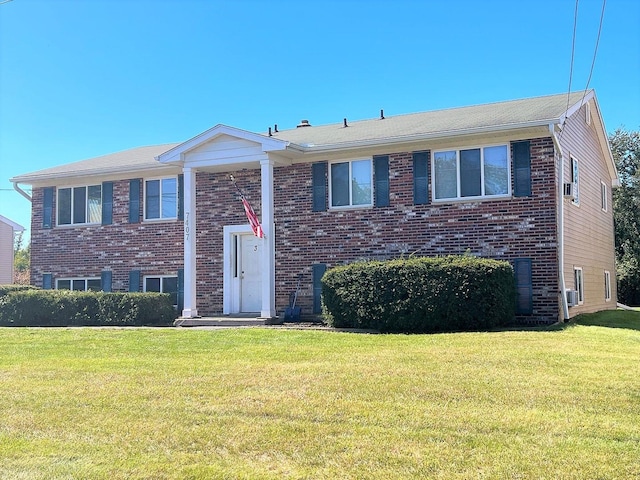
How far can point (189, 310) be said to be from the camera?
1584cm

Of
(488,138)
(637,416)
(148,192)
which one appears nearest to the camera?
(637,416)

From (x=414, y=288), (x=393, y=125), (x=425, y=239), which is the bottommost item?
(x=414, y=288)

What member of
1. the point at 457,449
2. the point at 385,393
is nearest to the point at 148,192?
the point at 385,393

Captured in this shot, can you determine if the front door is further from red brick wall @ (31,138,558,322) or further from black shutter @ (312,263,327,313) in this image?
black shutter @ (312,263,327,313)

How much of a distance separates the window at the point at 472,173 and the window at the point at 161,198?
724 cm

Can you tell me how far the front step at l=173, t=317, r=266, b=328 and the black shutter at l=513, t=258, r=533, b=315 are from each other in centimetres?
561

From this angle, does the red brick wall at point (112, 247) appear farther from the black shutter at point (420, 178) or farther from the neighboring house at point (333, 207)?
the black shutter at point (420, 178)

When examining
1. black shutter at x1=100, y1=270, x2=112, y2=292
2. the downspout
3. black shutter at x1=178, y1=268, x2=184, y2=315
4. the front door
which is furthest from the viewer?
black shutter at x1=100, y1=270, x2=112, y2=292

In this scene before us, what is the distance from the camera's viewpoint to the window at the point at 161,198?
17578 mm

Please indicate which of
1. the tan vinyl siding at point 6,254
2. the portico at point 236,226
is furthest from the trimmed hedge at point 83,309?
the tan vinyl siding at point 6,254

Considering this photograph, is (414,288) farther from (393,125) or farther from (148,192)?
(148,192)

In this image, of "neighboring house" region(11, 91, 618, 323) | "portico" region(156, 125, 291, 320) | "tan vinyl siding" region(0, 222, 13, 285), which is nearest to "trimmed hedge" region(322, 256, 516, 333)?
"neighboring house" region(11, 91, 618, 323)

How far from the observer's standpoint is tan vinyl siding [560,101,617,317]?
591 inches

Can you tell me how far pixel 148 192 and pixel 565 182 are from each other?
10840 millimetres
